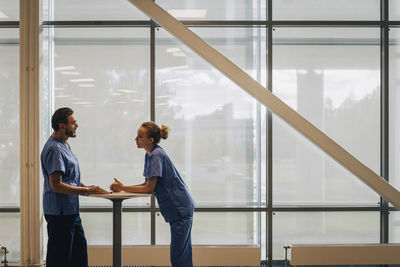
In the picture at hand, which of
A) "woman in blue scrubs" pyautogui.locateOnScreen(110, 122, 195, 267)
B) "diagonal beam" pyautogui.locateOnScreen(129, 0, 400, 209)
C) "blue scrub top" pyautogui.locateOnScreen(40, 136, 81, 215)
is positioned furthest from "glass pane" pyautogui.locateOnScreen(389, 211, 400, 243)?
"blue scrub top" pyautogui.locateOnScreen(40, 136, 81, 215)

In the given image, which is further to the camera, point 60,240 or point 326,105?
point 326,105

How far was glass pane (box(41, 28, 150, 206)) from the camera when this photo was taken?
4.38 meters

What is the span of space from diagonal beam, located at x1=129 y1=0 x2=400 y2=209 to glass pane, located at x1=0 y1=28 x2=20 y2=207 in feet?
5.04

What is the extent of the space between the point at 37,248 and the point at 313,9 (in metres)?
3.44

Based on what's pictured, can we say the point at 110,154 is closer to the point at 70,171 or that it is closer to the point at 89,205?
the point at 89,205

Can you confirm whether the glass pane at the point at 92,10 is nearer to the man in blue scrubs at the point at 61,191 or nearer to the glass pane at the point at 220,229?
the man in blue scrubs at the point at 61,191

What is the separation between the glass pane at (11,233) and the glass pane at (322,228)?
247 cm

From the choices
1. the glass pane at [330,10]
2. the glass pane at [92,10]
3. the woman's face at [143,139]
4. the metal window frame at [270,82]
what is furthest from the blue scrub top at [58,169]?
the glass pane at [330,10]

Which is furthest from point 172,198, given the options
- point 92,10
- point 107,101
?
point 92,10

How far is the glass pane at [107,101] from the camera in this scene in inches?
172

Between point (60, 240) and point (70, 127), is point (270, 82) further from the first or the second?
point (60, 240)

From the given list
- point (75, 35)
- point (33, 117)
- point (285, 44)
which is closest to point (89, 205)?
point (33, 117)

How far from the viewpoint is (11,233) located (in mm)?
4371

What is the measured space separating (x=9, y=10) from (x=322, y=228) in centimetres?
368
